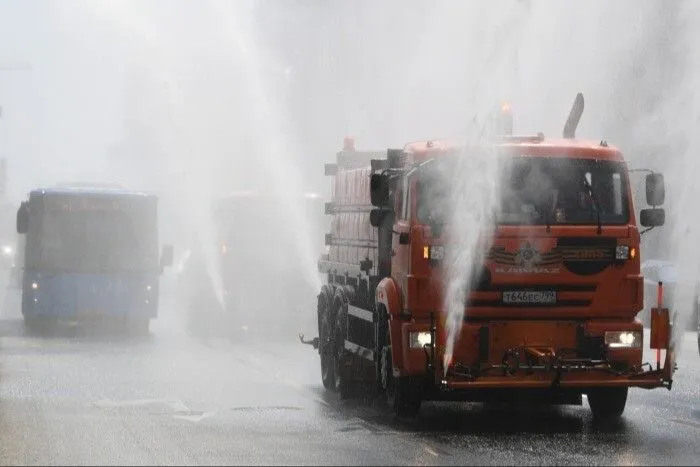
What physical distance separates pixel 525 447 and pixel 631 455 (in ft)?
A: 3.13

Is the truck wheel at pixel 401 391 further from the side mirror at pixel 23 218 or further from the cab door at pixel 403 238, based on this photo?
the side mirror at pixel 23 218

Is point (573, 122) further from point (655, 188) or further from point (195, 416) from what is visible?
point (195, 416)

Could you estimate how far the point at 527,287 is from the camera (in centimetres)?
1534

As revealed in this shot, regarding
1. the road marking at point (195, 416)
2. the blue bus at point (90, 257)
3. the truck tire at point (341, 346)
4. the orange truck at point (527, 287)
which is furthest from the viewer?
the blue bus at point (90, 257)

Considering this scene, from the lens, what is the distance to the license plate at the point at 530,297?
15312 mm

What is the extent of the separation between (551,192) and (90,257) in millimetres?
18824

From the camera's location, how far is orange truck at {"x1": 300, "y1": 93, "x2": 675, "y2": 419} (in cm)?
1516

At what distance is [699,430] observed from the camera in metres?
15.5

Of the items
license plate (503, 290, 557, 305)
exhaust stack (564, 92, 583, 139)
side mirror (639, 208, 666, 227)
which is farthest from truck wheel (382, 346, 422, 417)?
exhaust stack (564, 92, 583, 139)

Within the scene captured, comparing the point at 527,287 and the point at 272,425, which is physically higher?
the point at 527,287

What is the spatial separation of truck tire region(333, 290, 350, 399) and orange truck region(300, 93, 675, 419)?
2599 mm

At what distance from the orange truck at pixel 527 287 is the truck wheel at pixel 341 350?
8.58 ft

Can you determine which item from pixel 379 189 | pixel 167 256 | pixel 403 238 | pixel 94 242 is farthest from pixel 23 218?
pixel 403 238

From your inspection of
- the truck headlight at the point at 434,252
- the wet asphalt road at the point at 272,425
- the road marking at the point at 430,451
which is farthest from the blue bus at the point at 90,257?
the road marking at the point at 430,451
